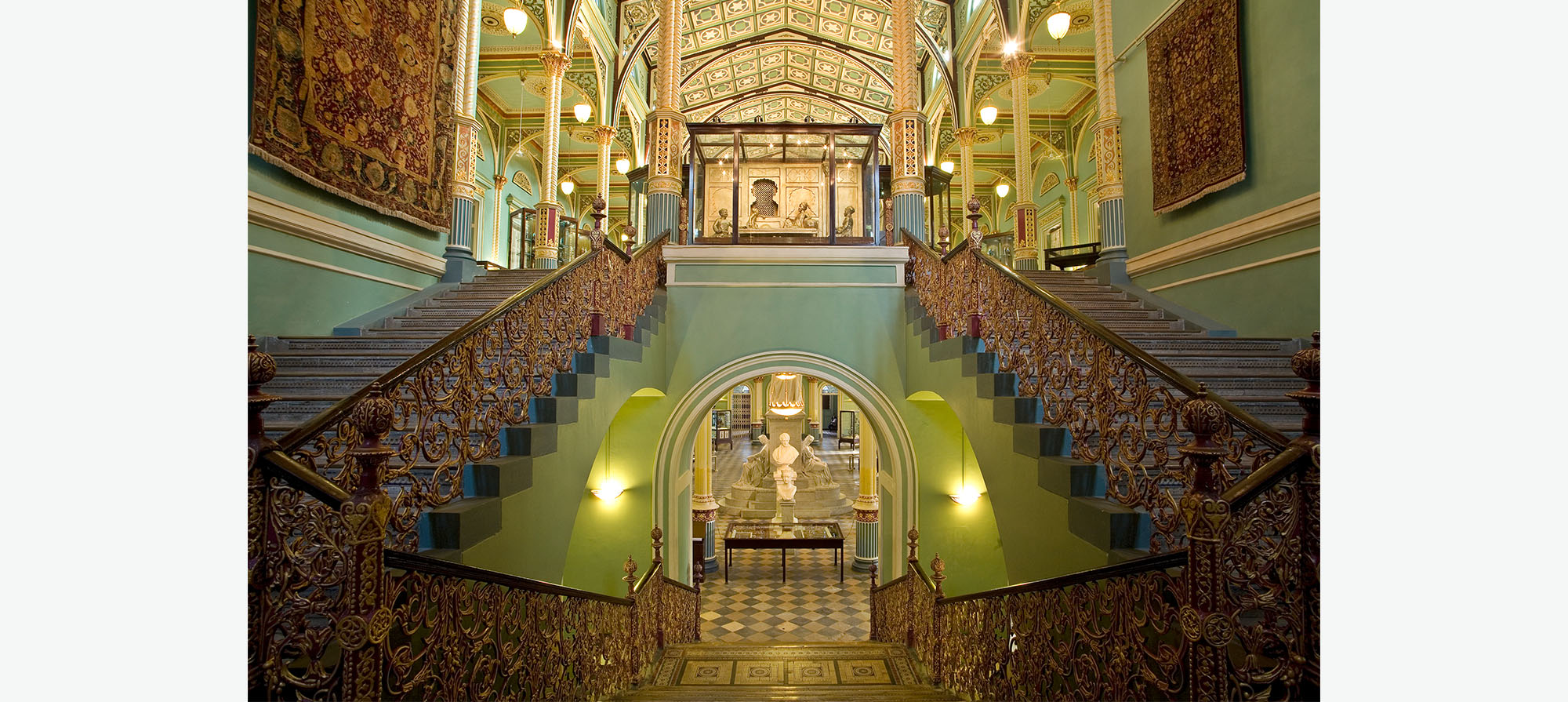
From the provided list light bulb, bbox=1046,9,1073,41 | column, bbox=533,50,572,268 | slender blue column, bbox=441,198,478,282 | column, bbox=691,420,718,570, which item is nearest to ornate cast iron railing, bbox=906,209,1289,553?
light bulb, bbox=1046,9,1073,41

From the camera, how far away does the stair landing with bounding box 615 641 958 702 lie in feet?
12.6

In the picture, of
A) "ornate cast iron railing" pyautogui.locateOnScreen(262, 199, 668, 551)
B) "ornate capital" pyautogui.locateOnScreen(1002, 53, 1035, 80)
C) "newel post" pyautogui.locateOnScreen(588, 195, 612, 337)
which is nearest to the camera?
"ornate cast iron railing" pyautogui.locateOnScreen(262, 199, 668, 551)

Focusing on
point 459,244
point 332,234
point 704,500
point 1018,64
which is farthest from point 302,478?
point 1018,64

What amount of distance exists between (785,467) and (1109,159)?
7746 mm

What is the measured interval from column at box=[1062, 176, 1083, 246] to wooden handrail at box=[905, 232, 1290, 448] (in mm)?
13277

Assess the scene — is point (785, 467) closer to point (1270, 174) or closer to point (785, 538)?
point (785, 538)

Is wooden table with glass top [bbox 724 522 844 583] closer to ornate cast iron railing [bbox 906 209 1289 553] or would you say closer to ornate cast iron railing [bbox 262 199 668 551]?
ornate cast iron railing [bbox 262 199 668 551]

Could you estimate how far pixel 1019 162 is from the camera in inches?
392

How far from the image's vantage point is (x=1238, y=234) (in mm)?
5258

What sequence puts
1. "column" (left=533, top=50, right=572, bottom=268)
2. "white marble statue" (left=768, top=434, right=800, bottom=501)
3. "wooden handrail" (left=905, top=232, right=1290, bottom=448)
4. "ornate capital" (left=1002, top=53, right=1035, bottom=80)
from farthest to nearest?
"white marble statue" (left=768, top=434, right=800, bottom=501) < "ornate capital" (left=1002, top=53, right=1035, bottom=80) < "column" (left=533, top=50, right=572, bottom=268) < "wooden handrail" (left=905, top=232, right=1290, bottom=448)

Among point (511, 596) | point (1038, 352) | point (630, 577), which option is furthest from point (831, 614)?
point (511, 596)

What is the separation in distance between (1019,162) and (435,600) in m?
10.2

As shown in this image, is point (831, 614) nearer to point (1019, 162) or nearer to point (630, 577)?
point (630, 577)

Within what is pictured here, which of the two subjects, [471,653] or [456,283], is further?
[456,283]
